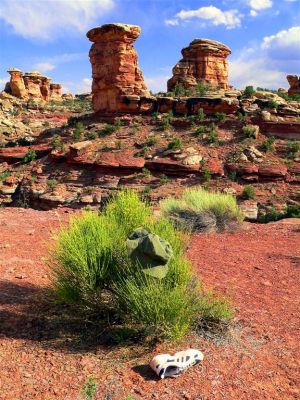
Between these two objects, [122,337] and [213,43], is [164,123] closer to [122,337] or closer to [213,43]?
[213,43]

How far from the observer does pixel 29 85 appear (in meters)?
57.0

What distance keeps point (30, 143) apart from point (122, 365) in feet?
94.2

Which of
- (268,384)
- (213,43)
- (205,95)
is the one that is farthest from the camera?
(213,43)

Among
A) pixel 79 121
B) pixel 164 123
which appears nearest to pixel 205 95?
pixel 164 123

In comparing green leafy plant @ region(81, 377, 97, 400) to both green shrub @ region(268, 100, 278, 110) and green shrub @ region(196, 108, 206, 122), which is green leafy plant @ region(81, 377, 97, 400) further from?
green shrub @ region(268, 100, 278, 110)

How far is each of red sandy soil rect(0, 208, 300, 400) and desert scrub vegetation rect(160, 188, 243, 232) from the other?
3.21 m

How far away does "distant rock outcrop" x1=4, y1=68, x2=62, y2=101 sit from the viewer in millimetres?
54434

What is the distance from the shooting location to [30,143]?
98.5ft

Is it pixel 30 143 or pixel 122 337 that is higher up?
pixel 30 143

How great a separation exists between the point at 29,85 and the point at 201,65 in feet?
112

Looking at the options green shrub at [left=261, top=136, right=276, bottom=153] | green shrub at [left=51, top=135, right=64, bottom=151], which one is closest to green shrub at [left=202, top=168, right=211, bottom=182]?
green shrub at [left=261, top=136, right=276, bottom=153]

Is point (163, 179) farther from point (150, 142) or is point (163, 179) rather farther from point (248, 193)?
point (248, 193)

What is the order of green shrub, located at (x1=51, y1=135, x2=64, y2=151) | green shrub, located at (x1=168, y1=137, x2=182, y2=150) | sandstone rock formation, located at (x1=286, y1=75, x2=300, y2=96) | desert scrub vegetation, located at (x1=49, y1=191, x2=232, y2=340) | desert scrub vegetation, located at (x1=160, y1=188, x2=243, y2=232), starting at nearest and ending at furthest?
desert scrub vegetation, located at (x1=49, y1=191, x2=232, y2=340) < desert scrub vegetation, located at (x1=160, y1=188, x2=243, y2=232) < green shrub, located at (x1=168, y1=137, x2=182, y2=150) < green shrub, located at (x1=51, y1=135, x2=64, y2=151) < sandstone rock formation, located at (x1=286, y1=75, x2=300, y2=96)

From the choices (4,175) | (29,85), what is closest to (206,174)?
(4,175)
